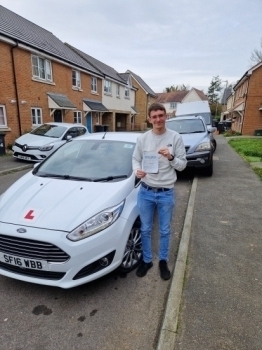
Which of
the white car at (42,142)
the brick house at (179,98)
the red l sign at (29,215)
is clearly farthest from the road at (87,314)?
the brick house at (179,98)

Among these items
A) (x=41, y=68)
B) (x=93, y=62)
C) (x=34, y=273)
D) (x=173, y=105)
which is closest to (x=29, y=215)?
(x=34, y=273)

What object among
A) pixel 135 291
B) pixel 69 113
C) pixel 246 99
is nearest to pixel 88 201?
pixel 135 291

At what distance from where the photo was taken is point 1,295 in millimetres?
2451

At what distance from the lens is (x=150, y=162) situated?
2.46 metres

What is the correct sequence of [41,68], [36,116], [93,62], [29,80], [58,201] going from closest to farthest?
[58,201], [29,80], [36,116], [41,68], [93,62]

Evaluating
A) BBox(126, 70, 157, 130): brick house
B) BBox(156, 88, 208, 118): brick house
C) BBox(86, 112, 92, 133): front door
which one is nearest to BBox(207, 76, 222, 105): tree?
BBox(156, 88, 208, 118): brick house

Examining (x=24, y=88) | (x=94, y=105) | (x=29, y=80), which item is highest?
(x=29, y=80)

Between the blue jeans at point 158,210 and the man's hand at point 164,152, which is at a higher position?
the man's hand at point 164,152

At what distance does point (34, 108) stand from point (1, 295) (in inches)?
521

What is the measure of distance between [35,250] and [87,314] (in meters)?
0.80

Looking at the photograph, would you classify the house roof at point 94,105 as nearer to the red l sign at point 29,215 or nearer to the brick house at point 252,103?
Result: the brick house at point 252,103

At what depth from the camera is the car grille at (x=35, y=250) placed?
2.14 meters

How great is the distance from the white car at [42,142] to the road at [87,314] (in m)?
6.68

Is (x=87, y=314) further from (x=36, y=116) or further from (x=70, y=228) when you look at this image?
(x=36, y=116)
